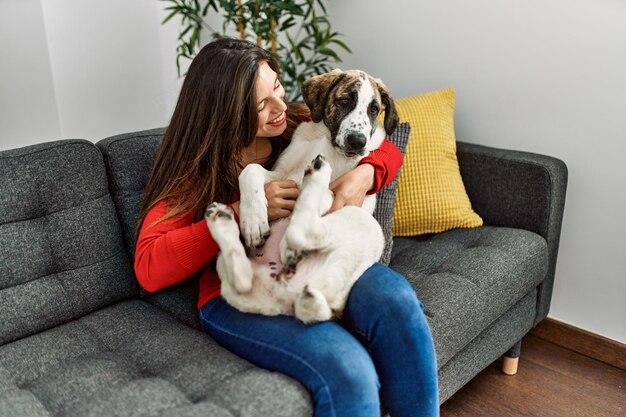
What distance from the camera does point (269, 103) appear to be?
161cm

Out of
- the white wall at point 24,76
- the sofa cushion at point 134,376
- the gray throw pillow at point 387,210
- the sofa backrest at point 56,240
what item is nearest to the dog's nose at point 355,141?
the gray throw pillow at point 387,210

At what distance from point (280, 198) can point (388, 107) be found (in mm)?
Answer: 514

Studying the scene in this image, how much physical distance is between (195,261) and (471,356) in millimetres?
946

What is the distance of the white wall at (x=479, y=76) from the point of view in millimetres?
2104

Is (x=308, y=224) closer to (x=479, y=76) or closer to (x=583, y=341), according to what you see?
(x=479, y=76)

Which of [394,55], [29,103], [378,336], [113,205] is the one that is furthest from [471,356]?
[29,103]

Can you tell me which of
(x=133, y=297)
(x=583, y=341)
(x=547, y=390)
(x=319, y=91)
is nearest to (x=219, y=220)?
(x=319, y=91)

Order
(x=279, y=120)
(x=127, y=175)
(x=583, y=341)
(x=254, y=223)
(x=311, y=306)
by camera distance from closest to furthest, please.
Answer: (x=311, y=306), (x=254, y=223), (x=279, y=120), (x=127, y=175), (x=583, y=341)

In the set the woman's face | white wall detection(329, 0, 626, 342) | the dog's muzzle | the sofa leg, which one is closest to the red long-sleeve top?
the woman's face

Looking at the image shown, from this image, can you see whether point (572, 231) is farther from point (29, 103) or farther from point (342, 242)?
point (29, 103)

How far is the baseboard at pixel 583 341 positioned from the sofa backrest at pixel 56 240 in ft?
5.43

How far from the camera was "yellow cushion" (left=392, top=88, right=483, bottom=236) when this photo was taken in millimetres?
2145

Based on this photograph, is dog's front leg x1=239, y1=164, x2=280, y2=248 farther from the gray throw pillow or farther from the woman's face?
the gray throw pillow

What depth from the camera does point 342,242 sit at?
1374mm
